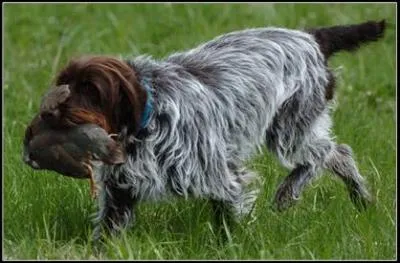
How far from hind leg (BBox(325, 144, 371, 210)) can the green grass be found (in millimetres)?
75

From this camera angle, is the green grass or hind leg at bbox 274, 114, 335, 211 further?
hind leg at bbox 274, 114, 335, 211

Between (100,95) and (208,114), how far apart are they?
0.68 metres

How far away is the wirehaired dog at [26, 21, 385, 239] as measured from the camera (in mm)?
5863

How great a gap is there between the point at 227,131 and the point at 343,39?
52.4 inches

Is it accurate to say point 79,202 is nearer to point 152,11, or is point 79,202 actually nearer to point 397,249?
point 397,249

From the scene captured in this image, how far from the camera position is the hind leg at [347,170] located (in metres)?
7.23

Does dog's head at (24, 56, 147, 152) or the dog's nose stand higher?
dog's head at (24, 56, 147, 152)

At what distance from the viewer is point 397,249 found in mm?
6242

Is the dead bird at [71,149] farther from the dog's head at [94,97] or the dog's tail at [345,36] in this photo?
the dog's tail at [345,36]

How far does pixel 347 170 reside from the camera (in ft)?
23.9

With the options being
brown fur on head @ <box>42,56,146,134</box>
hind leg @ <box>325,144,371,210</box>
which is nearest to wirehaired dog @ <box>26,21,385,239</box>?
brown fur on head @ <box>42,56,146,134</box>

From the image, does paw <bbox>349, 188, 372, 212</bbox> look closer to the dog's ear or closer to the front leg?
the front leg

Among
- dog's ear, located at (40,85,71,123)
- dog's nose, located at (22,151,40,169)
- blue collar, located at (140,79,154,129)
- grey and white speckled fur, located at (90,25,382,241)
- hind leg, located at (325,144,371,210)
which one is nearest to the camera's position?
dog's ear, located at (40,85,71,123)

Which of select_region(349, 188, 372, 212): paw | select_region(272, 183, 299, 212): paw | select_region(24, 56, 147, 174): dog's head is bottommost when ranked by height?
select_region(349, 188, 372, 212): paw
